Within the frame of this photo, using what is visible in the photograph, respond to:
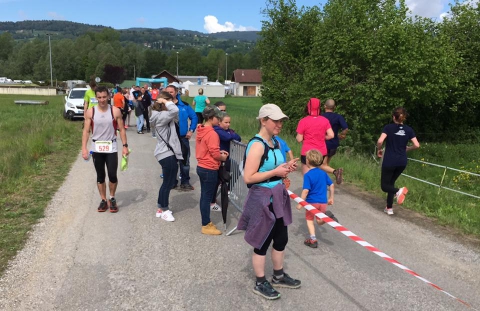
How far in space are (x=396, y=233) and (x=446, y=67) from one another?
496 inches

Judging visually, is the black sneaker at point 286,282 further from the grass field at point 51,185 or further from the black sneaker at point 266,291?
the grass field at point 51,185

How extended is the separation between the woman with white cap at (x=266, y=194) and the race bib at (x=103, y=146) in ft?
10.3

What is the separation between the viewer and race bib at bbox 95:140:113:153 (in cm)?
605

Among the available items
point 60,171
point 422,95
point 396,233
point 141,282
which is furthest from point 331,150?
point 422,95

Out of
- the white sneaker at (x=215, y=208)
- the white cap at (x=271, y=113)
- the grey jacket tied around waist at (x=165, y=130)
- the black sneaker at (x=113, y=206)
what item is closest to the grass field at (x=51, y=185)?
the black sneaker at (x=113, y=206)

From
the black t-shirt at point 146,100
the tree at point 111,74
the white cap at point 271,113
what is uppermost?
the white cap at point 271,113

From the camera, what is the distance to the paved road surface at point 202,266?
146 inches

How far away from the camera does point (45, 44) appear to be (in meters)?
143

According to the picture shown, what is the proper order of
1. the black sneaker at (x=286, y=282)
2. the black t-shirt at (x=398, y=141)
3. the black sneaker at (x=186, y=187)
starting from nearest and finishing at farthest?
1. the black sneaker at (x=286, y=282)
2. the black t-shirt at (x=398, y=141)
3. the black sneaker at (x=186, y=187)

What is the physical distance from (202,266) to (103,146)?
276 centimetres

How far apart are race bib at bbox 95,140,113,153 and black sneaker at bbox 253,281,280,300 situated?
346 centimetres

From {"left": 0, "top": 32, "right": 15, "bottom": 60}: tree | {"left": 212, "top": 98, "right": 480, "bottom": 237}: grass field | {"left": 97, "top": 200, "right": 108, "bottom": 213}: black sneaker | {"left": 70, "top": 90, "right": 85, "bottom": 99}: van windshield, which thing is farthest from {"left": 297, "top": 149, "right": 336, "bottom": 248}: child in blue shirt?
{"left": 0, "top": 32, "right": 15, "bottom": 60}: tree

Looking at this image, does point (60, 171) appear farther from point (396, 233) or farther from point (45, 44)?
point (45, 44)

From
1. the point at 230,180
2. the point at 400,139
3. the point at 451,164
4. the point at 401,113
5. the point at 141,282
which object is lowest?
the point at 451,164
